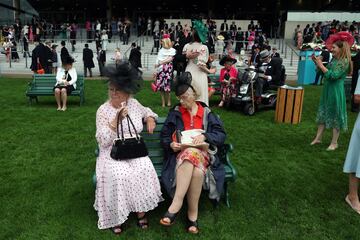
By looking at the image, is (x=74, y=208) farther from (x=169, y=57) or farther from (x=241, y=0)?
(x=241, y=0)

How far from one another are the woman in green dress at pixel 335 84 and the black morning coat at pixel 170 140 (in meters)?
2.46

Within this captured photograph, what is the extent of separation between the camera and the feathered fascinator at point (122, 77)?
4.15 metres

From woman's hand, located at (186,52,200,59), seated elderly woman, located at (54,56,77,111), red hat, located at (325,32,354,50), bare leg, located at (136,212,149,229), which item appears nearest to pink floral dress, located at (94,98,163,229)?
bare leg, located at (136,212,149,229)

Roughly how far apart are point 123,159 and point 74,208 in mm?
991

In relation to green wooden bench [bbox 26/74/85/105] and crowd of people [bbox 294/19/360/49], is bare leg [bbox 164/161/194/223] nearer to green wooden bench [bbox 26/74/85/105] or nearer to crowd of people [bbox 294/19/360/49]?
green wooden bench [bbox 26/74/85/105]

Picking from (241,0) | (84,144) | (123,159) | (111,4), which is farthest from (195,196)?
(241,0)

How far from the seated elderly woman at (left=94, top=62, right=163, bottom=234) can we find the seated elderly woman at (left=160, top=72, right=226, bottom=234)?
0.25m

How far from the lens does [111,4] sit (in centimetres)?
3816

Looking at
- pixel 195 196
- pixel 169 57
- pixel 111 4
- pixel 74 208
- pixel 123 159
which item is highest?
pixel 111 4

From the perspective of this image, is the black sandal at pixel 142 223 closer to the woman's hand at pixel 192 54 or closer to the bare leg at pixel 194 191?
the bare leg at pixel 194 191

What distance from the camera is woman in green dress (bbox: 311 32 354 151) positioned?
5.96m

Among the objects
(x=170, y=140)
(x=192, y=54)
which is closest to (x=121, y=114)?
(x=170, y=140)

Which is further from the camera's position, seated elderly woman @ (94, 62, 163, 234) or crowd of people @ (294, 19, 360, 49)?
crowd of people @ (294, 19, 360, 49)

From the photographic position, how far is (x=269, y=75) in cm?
1003
